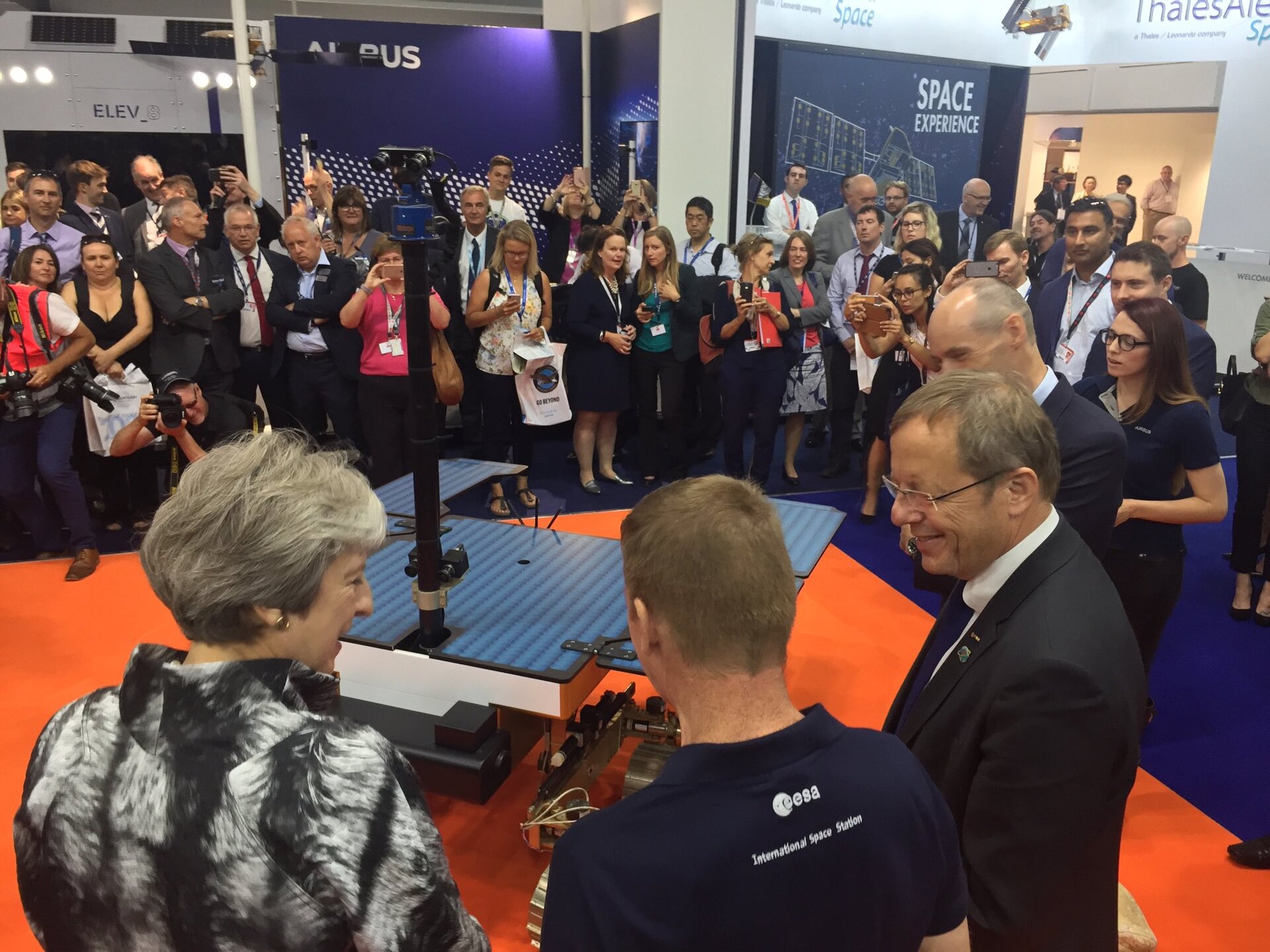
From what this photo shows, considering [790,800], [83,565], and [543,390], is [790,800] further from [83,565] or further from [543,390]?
[543,390]

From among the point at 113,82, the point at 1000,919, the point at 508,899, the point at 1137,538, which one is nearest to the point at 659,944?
the point at 1000,919

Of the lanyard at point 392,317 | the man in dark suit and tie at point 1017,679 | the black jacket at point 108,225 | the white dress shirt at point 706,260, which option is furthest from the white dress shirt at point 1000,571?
the black jacket at point 108,225

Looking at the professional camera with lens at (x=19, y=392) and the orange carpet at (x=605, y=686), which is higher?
the professional camera with lens at (x=19, y=392)

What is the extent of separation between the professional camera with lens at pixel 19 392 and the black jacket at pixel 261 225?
1.68m

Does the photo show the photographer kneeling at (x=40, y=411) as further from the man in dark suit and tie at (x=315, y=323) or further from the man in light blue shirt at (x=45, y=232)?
the man in light blue shirt at (x=45, y=232)

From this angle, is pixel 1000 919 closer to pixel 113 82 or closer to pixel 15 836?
pixel 15 836

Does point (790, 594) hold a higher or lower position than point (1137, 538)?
higher

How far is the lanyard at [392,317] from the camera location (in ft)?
15.6

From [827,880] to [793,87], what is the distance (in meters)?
8.67

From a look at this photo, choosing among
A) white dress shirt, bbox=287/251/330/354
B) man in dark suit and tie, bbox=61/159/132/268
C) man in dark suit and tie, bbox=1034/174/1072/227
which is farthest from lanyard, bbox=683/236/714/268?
Result: man in dark suit and tie, bbox=1034/174/1072/227

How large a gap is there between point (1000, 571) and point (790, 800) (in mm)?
801

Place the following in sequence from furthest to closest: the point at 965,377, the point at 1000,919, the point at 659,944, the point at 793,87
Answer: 1. the point at 793,87
2. the point at 965,377
3. the point at 1000,919
4. the point at 659,944

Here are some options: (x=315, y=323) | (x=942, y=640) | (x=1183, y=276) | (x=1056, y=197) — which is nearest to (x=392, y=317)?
(x=315, y=323)

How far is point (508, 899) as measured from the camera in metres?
2.53
